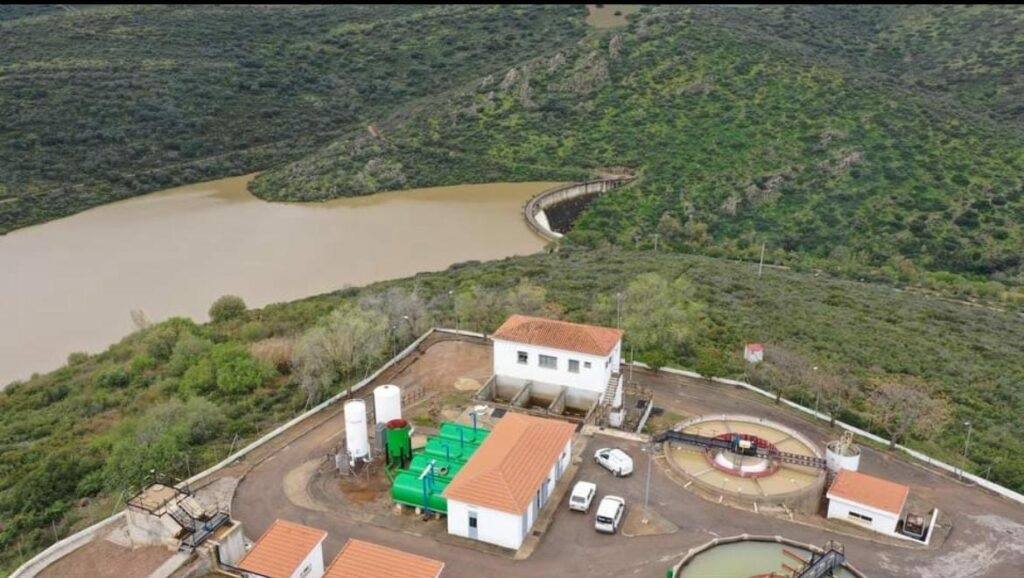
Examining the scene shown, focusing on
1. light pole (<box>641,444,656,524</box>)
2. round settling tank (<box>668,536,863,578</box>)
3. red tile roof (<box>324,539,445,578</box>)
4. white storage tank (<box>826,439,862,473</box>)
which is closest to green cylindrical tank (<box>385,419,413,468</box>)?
red tile roof (<box>324,539,445,578</box>)

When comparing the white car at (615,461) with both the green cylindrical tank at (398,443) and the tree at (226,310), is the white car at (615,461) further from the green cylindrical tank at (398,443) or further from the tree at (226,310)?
the tree at (226,310)

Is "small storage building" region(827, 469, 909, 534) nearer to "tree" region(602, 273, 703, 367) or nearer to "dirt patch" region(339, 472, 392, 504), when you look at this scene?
"tree" region(602, 273, 703, 367)

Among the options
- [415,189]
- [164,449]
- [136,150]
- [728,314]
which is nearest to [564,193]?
[415,189]

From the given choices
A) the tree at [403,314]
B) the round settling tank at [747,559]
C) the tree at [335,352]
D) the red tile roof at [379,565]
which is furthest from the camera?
the tree at [403,314]

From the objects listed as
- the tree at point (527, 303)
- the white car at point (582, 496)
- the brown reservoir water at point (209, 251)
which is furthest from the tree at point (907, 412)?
A: the brown reservoir water at point (209, 251)

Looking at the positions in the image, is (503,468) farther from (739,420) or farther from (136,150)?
(136,150)

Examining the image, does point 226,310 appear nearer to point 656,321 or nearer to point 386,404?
point 386,404
